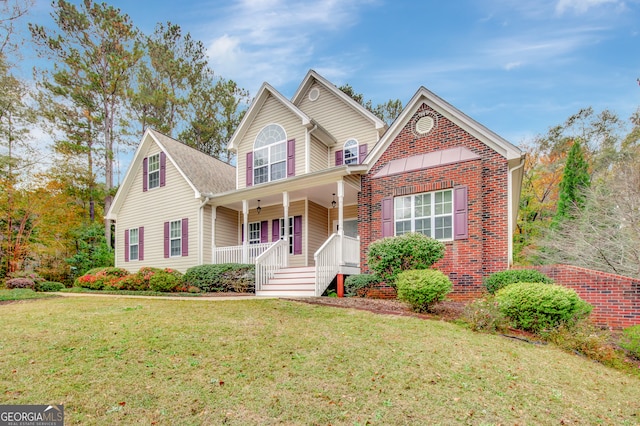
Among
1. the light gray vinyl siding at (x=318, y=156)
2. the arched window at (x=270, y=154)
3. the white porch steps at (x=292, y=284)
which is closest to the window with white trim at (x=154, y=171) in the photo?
the arched window at (x=270, y=154)

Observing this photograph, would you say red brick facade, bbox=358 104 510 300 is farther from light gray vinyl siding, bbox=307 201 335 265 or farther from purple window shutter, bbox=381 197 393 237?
light gray vinyl siding, bbox=307 201 335 265

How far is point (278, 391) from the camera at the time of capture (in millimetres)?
4020

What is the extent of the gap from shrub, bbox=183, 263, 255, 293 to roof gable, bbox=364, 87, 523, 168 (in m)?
5.57

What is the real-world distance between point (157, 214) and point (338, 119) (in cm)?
924

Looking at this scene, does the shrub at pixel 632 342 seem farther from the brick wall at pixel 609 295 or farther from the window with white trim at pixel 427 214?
the window with white trim at pixel 427 214

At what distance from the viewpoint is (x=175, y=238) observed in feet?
53.2

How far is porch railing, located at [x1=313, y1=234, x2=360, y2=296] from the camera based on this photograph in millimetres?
10820

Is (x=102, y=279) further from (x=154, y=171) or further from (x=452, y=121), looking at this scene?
(x=452, y=121)

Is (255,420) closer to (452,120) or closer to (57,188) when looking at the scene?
(452,120)

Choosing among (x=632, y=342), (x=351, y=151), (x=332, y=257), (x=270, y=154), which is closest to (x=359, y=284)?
(x=332, y=257)

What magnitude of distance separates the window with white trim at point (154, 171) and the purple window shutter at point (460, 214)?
42.9 feet

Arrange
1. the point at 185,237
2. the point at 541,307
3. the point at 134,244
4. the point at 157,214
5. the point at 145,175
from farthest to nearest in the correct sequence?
the point at 134,244, the point at 145,175, the point at 157,214, the point at 185,237, the point at 541,307

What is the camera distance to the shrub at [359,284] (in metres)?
10.7

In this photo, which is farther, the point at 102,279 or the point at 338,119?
the point at 338,119
